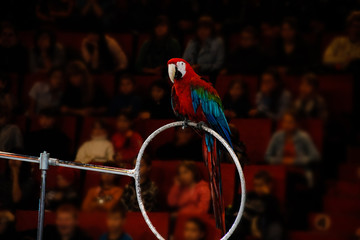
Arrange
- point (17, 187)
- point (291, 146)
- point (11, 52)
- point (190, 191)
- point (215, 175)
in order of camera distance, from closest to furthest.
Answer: point (215, 175), point (190, 191), point (17, 187), point (291, 146), point (11, 52)

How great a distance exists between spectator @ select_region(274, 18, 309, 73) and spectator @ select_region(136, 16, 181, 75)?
667 millimetres

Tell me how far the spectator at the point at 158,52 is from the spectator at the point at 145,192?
1.30 feet

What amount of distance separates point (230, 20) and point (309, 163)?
1.24 meters

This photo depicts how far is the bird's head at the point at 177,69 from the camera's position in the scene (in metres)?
1.79

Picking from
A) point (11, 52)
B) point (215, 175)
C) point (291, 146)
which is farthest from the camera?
point (11, 52)

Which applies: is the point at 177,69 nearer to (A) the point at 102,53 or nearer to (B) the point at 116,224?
(B) the point at 116,224

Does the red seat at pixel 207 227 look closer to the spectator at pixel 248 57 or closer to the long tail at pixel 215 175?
the long tail at pixel 215 175

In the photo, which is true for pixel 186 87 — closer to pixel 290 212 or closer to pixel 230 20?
pixel 290 212

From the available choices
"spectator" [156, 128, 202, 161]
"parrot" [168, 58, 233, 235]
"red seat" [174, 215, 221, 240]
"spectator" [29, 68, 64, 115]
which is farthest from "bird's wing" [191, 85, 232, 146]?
"spectator" [29, 68, 64, 115]

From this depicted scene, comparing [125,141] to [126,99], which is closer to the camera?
[125,141]

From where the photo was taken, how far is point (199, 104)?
1.86m

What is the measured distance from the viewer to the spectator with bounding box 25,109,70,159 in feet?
8.07


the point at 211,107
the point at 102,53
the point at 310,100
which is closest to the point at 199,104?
the point at 211,107

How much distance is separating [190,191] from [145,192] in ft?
0.51
